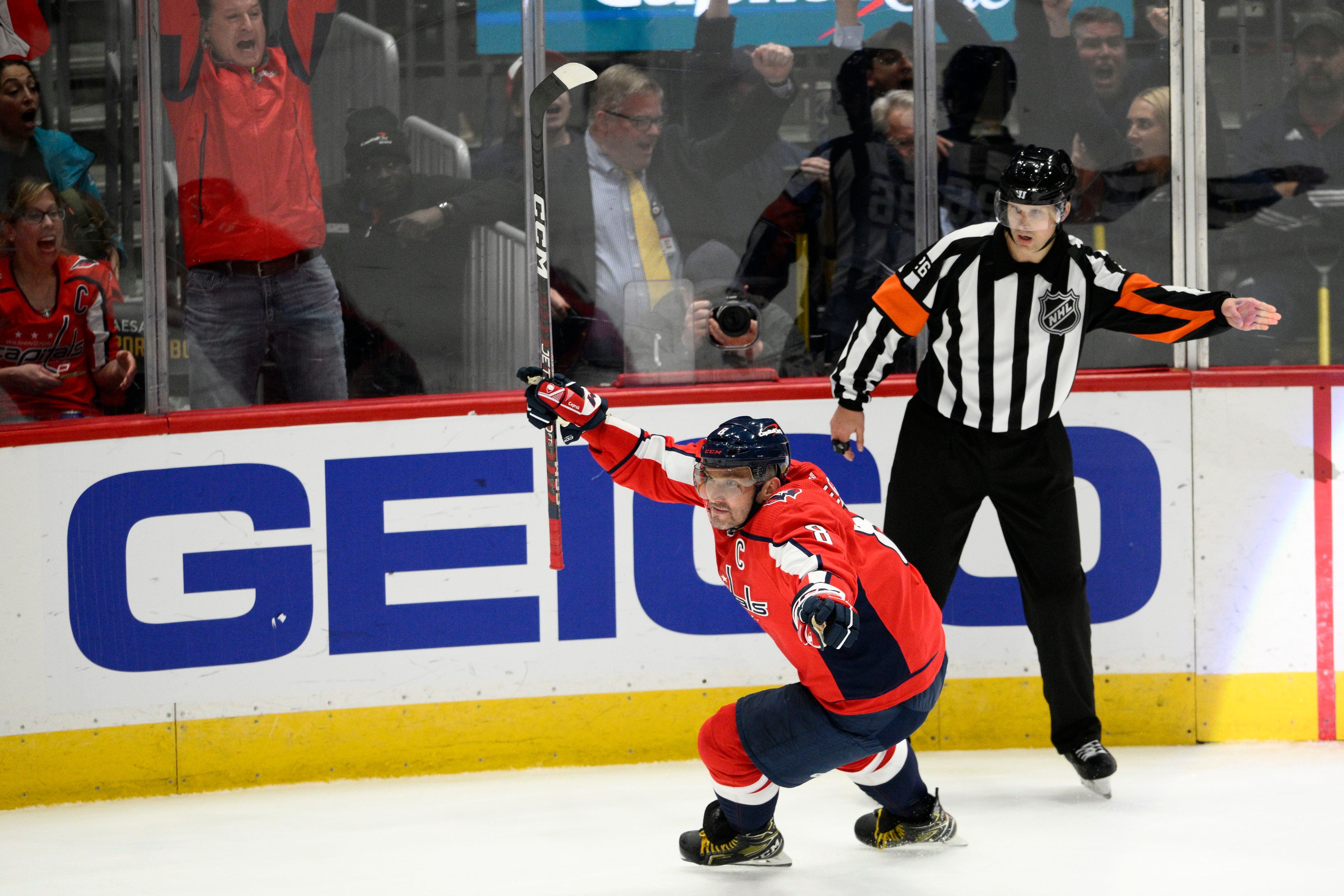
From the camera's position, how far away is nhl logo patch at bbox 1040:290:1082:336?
3.08 meters

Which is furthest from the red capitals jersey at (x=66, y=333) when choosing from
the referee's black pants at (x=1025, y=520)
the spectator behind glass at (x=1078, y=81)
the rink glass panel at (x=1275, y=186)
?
the rink glass panel at (x=1275, y=186)

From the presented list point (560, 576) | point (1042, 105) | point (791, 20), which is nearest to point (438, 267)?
point (560, 576)

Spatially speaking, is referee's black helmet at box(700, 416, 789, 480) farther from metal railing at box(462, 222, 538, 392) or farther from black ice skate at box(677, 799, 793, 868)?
metal railing at box(462, 222, 538, 392)

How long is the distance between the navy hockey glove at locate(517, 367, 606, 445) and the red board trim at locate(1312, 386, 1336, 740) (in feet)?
6.78

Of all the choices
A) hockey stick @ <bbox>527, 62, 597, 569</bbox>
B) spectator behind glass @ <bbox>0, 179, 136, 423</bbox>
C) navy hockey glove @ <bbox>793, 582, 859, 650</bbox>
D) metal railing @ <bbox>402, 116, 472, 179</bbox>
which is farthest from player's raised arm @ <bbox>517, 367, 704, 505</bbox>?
spectator behind glass @ <bbox>0, 179, 136, 423</bbox>

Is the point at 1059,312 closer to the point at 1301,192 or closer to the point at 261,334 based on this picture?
the point at 1301,192

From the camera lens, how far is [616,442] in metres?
2.71

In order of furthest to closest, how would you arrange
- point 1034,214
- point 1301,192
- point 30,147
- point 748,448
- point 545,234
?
point 1301,192
point 30,147
point 545,234
point 1034,214
point 748,448

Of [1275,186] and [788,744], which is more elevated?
[1275,186]

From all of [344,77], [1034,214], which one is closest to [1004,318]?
[1034,214]

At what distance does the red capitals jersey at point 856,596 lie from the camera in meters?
2.37

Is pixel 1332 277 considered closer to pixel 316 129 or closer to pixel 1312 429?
pixel 1312 429

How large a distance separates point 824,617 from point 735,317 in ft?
5.41

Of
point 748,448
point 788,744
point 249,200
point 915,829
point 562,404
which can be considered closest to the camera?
point 748,448
